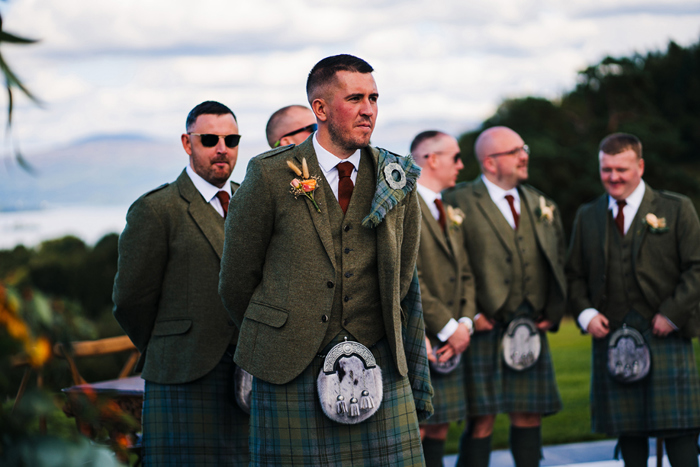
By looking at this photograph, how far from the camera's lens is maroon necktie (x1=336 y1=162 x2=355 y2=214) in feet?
8.94

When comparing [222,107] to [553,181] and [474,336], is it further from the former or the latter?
[553,181]

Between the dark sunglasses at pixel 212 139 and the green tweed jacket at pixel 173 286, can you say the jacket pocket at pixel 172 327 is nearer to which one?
the green tweed jacket at pixel 173 286

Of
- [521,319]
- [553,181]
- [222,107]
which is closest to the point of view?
[222,107]

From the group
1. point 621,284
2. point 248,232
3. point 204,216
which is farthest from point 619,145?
point 248,232

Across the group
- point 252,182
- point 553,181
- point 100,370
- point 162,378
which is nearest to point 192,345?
point 162,378

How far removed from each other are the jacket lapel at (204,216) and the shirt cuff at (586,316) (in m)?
2.26

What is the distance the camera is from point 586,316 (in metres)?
4.50

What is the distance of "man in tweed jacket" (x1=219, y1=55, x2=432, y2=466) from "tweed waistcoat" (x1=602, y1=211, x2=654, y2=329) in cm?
218

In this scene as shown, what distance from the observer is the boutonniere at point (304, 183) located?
2635 millimetres

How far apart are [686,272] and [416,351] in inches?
85.3

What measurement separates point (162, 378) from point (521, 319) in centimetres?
217

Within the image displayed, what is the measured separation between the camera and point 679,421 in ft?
14.2

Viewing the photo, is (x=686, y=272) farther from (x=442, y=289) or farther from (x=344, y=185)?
(x=344, y=185)

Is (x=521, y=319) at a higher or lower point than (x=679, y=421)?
higher
